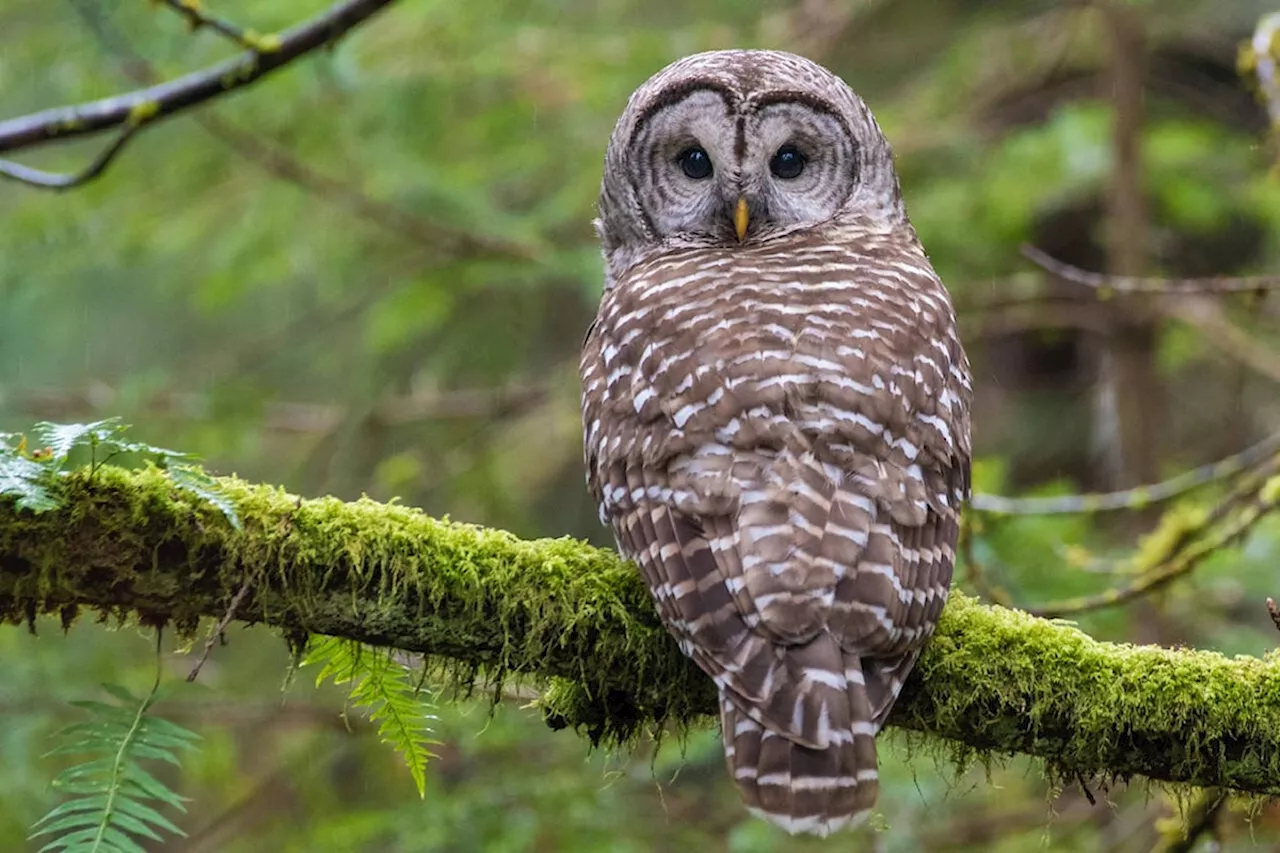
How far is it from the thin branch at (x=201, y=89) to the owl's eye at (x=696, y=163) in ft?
4.16

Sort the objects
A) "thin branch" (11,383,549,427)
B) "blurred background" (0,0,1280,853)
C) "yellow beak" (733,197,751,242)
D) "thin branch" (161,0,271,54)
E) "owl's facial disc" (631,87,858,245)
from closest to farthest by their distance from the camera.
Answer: "thin branch" (161,0,271,54)
"yellow beak" (733,197,751,242)
"owl's facial disc" (631,87,858,245)
"blurred background" (0,0,1280,853)
"thin branch" (11,383,549,427)

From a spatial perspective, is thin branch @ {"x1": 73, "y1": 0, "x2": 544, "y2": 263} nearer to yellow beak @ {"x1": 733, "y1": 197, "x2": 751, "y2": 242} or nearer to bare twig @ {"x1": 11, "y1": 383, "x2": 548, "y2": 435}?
bare twig @ {"x1": 11, "y1": 383, "x2": 548, "y2": 435}

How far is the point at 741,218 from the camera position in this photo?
14.9 feet

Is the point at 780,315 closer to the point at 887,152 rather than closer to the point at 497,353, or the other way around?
the point at 887,152

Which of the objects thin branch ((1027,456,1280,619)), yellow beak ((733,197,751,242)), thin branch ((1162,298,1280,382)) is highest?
yellow beak ((733,197,751,242))

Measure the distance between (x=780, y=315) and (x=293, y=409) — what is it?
465 centimetres

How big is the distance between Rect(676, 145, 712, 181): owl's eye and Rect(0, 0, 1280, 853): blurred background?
1.66 meters

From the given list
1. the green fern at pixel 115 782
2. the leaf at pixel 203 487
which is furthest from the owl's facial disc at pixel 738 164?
the green fern at pixel 115 782

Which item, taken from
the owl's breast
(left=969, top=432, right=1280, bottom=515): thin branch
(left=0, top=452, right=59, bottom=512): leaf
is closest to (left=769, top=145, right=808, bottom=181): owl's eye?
the owl's breast

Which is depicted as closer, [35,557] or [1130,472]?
[35,557]

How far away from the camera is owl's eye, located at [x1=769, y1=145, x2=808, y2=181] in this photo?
482cm

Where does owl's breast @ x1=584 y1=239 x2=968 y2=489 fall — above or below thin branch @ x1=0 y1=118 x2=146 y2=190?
below

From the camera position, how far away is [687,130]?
16.1ft

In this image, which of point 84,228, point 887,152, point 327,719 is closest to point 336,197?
point 84,228
